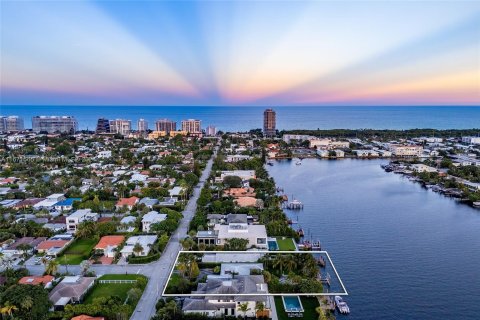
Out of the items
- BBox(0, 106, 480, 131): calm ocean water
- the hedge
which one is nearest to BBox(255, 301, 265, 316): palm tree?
the hedge

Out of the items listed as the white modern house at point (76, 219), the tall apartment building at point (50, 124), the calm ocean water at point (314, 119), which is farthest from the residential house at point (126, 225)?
the calm ocean water at point (314, 119)

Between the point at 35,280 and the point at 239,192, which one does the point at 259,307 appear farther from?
the point at 239,192

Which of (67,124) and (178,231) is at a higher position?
(67,124)

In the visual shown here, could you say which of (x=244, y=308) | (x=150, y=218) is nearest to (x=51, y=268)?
(x=150, y=218)

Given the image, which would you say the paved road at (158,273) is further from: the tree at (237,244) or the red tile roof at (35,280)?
the red tile roof at (35,280)

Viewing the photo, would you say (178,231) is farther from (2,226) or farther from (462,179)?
(462,179)

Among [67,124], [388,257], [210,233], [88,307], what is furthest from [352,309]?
[67,124]
